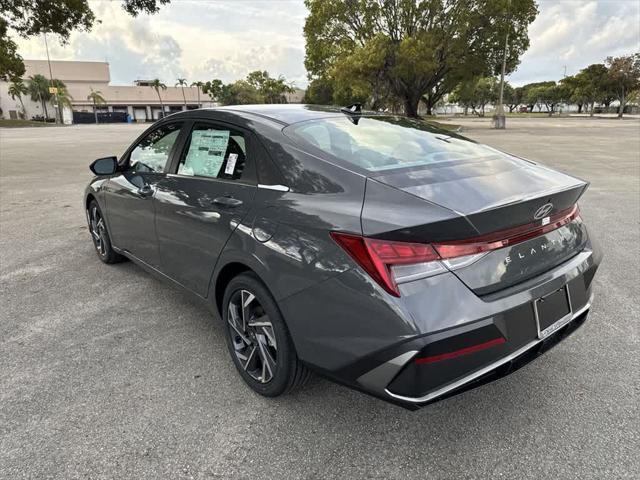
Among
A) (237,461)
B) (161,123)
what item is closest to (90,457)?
(237,461)

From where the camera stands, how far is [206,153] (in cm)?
309

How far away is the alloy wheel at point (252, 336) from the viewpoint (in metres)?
2.55

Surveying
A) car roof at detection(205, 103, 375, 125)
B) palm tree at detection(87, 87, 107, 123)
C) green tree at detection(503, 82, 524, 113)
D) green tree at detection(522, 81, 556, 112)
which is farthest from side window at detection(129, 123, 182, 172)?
green tree at detection(503, 82, 524, 113)

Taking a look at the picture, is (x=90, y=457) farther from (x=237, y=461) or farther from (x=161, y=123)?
(x=161, y=123)

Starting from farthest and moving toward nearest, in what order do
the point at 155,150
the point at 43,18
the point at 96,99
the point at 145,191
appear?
the point at 96,99, the point at 43,18, the point at 155,150, the point at 145,191

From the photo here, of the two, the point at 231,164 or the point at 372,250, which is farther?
the point at 231,164

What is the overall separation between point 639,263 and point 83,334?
5.14 meters

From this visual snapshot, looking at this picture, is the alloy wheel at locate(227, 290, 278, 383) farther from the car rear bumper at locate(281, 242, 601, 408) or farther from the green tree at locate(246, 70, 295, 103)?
the green tree at locate(246, 70, 295, 103)

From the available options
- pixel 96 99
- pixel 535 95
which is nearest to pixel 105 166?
pixel 96 99

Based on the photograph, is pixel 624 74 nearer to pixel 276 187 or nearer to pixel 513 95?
pixel 513 95

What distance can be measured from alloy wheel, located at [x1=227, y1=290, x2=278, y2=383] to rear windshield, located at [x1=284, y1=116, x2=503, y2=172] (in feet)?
3.05

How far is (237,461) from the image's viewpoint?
86.3 inches

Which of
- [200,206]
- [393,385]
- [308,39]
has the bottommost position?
[393,385]

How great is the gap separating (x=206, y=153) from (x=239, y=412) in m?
1.62
